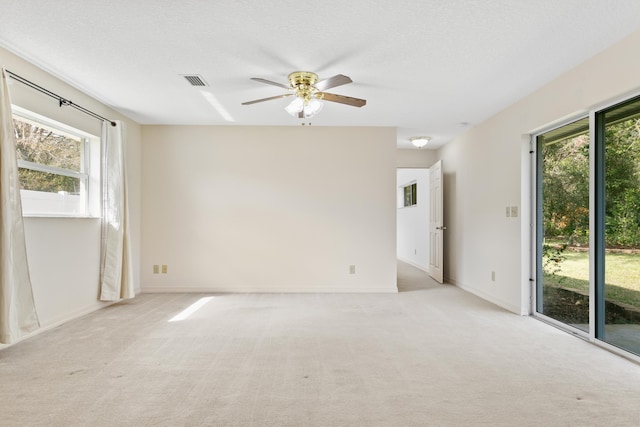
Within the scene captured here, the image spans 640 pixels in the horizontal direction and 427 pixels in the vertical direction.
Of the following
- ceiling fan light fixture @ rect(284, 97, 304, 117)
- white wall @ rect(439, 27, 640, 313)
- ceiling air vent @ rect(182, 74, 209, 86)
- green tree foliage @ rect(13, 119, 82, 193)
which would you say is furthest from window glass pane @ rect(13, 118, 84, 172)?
white wall @ rect(439, 27, 640, 313)

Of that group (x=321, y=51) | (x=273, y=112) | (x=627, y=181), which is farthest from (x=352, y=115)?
(x=627, y=181)

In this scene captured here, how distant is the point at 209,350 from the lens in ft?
9.89

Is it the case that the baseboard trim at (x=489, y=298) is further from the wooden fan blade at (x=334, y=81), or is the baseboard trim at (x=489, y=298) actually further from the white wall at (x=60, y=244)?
the white wall at (x=60, y=244)

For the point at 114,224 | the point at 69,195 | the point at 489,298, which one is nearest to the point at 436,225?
the point at 489,298

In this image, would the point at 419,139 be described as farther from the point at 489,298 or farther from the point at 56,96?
the point at 56,96

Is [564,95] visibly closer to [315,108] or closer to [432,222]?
[315,108]

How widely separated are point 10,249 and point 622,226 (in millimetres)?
4784

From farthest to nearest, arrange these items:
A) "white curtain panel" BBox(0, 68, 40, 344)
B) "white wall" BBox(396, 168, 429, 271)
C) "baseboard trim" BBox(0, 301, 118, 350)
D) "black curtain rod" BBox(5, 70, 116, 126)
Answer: "white wall" BBox(396, 168, 429, 271)
"baseboard trim" BBox(0, 301, 118, 350)
"black curtain rod" BBox(5, 70, 116, 126)
"white curtain panel" BBox(0, 68, 40, 344)

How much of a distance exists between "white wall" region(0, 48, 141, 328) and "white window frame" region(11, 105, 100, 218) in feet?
0.25

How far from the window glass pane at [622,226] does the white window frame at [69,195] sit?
195 inches

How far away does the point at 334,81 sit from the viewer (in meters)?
3.09

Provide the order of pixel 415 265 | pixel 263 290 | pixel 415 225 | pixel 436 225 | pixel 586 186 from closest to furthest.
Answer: pixel 586 186 → pixel 263 290 → pixel 436 225 → pixel 415 265 → pixel 415 225

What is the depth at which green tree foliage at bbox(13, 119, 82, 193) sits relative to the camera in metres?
3.44

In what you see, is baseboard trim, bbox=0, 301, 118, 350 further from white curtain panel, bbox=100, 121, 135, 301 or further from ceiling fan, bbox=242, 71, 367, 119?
ceiling fan, bbox=242, 71, 367, 119
